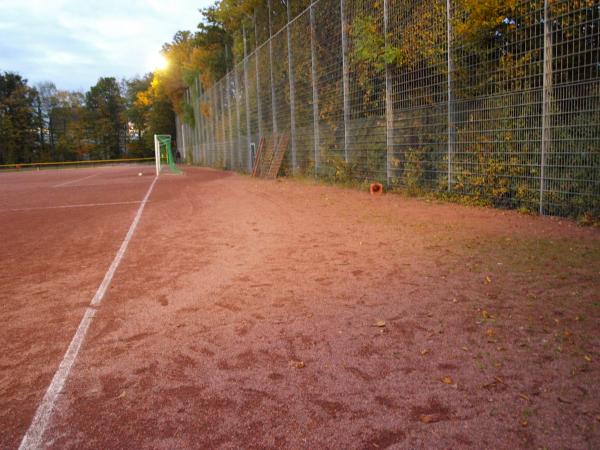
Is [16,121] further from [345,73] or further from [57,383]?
[57,383]

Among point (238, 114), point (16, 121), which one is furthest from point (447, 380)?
point (16, 121)

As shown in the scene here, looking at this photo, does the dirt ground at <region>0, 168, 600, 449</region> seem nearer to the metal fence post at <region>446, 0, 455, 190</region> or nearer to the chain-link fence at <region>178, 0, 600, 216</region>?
the chain-link fence at <region>178, 0, 600, 216</region>

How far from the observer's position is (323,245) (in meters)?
7.49

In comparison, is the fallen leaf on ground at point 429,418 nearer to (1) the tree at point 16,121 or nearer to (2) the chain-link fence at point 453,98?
(2) the chain-link fence at point 453,98

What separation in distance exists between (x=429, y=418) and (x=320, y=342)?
123 cm

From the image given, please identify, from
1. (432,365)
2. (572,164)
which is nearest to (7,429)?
(432,365)

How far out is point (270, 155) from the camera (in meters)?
23.5

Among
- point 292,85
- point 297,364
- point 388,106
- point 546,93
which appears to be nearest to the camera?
point 297,364

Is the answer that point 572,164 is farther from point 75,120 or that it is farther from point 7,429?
point 75,120

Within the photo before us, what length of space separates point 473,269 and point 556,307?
4.47ft

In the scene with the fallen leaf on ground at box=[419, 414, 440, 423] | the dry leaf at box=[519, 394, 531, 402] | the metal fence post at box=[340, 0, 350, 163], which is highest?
the metal fence post at box=[340, 0, 350, 163]

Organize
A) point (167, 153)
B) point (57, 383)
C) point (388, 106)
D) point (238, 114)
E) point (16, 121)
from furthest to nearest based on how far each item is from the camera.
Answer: point (16, 121) → point (167, 153) → point (238, 114) → point (388, 106) → point (57, 383)

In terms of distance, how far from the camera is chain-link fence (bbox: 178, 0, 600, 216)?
800cm

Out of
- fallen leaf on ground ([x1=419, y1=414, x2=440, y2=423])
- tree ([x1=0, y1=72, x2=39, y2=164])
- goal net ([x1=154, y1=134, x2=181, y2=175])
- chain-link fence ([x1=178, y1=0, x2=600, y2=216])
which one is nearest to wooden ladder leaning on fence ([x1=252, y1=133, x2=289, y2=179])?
chain-link fence ([x1=178, y1=0, x2=600, y2=216])
